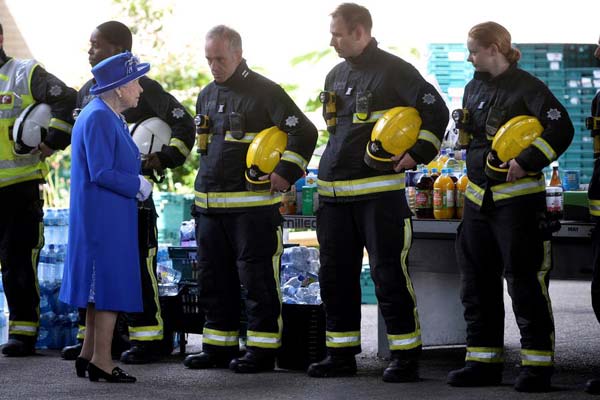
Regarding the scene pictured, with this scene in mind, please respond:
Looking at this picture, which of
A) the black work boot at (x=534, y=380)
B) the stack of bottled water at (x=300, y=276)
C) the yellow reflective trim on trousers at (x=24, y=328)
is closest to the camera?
the black work boot at (x=534, y=380)

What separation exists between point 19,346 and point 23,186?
96 cm

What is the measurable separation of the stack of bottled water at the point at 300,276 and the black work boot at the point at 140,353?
83 cm

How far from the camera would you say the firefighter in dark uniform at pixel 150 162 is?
6980mm

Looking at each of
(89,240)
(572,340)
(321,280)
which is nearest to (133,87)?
(89,240)

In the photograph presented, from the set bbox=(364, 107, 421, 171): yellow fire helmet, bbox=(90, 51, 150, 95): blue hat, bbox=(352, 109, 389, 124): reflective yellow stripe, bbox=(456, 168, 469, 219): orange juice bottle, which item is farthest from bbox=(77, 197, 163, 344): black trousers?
bbox=(456, 168, 469, 219): orange juice bottle

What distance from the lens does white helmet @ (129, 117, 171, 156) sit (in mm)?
7035

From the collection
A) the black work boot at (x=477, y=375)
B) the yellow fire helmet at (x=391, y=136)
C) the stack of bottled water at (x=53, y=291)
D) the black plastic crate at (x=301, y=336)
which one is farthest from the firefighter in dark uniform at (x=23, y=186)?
the black work boot at (x=477, y=375)

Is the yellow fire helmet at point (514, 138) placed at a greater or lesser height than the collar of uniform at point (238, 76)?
lesser

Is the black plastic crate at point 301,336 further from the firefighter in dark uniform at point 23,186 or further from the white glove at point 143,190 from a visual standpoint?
the firefighter in dark uniform at point 23,186

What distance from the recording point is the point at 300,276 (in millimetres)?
7449

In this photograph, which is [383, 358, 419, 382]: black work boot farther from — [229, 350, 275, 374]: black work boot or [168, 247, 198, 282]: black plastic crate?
[168, 247, 198, 282]: black plastic crate

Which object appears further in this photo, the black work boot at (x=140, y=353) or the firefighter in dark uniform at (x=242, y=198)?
the black work boot at (x=140, y=353)

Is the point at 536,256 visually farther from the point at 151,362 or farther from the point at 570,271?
the point at 151,362

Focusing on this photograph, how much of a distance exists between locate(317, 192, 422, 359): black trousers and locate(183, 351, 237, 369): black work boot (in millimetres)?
681
